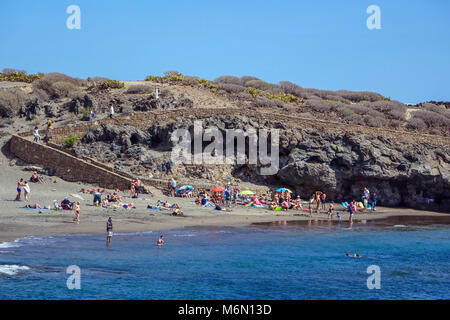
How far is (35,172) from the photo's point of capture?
28094mm

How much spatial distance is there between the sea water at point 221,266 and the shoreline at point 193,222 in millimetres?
805

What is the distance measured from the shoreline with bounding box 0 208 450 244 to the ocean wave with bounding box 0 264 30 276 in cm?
309

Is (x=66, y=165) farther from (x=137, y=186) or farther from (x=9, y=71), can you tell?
(x=9, y=71)

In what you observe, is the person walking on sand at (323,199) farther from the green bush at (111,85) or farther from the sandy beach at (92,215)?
the green bush at (111,85)

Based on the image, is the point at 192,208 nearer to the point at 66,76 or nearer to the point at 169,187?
the point at 169,187

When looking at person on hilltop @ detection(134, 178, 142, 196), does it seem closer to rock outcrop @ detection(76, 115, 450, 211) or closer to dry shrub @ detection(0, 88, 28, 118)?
rock outcrop @ detection(76, 115, 450, 211)

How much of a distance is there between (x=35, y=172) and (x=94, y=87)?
16.3 metres

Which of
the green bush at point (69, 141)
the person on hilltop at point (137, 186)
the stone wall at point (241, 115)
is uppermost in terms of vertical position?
the stone wall at point (241, 115)

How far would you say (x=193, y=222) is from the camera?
23.3 meters

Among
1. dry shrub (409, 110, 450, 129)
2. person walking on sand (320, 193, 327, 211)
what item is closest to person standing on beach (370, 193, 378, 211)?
person walking on sand (320, 193, 327, 211)

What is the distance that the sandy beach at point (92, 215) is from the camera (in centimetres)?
1874

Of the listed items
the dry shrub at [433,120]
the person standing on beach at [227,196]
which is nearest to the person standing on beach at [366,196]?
the person standing on beach at [227,196]

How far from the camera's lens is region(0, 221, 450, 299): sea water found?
41.1ft
